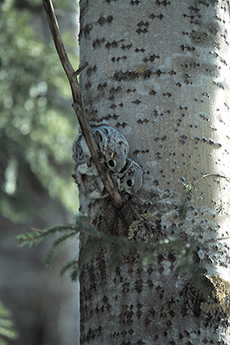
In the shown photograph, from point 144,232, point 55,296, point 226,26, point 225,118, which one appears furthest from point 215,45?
point 55,296

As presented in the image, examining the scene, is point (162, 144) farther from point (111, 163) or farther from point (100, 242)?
point (100, 242)

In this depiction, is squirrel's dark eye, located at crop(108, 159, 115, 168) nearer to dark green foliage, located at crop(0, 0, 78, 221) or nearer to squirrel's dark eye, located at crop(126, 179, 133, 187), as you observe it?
squirrel's dark eye, located at crop(126, 179, 133, 187)

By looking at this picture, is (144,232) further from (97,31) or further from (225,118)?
(97,31)

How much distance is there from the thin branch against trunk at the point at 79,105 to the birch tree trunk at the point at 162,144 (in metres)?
0.07

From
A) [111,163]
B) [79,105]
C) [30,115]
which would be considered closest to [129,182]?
[111,163]

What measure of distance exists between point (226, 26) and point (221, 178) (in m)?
0.52

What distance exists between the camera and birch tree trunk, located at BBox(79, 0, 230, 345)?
1059mm

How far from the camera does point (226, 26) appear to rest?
4.66ft

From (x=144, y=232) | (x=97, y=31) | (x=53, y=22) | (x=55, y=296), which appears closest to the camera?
(x=53, y=22)

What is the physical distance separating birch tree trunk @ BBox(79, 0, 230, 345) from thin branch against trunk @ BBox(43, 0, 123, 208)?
0.07m

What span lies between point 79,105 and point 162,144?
0.29m

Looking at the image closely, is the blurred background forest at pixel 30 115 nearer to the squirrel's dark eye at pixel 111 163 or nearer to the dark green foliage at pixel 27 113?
the dark green foliage at pixel 27 113

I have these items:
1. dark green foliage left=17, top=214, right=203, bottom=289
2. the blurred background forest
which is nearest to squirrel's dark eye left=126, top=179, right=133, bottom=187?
dark green foliage left=17, top=214, right=203, bottom=289

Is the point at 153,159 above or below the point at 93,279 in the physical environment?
above
